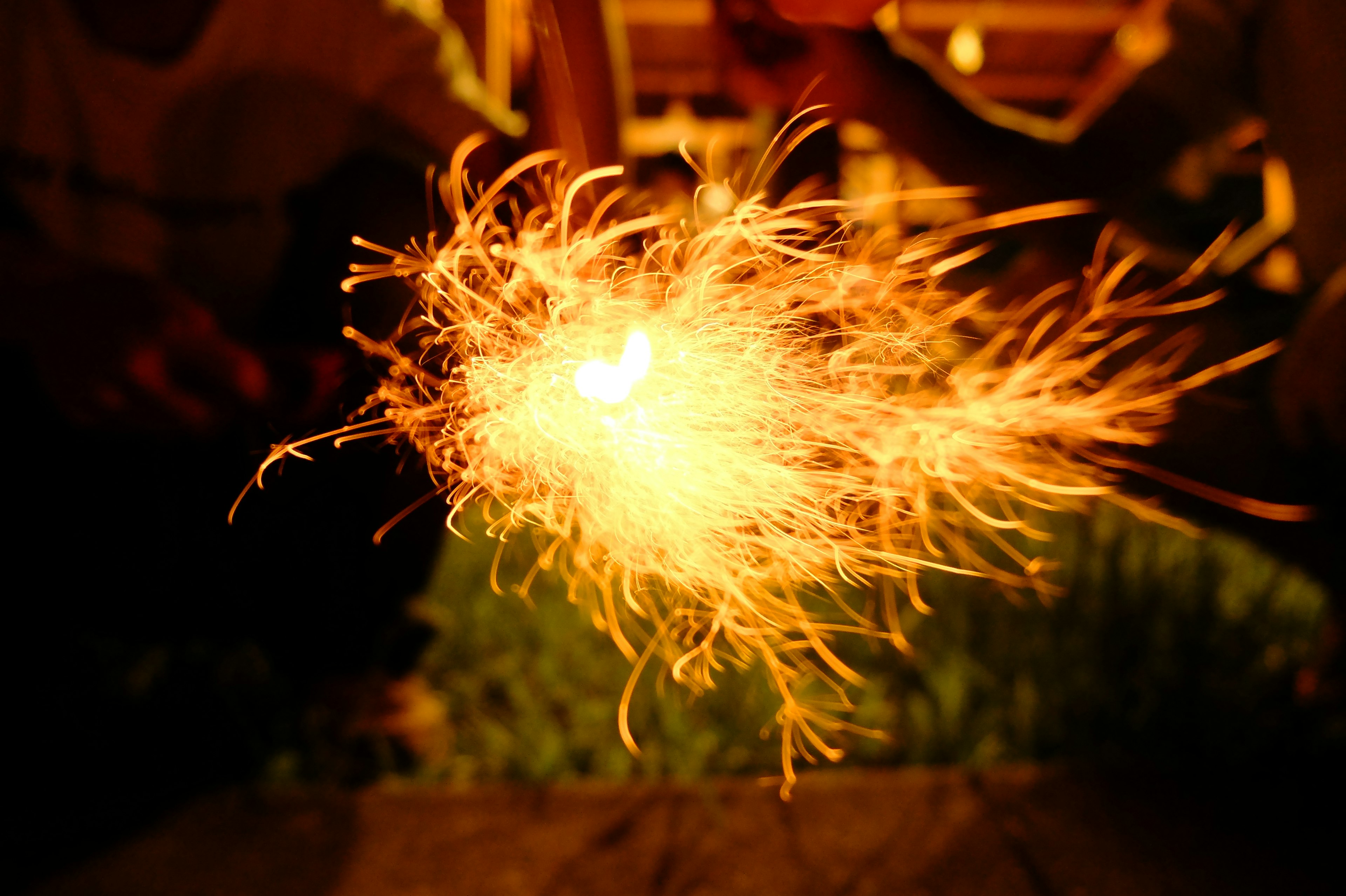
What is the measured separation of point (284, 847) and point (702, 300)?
106 cm

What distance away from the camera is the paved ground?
1.07m

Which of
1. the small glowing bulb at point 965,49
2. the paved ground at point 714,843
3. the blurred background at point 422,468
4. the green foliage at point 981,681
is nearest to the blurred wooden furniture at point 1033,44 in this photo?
the small glowing bulb at point 965,49

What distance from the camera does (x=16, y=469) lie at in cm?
135

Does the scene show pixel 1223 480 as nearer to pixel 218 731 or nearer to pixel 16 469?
pixel 218 731

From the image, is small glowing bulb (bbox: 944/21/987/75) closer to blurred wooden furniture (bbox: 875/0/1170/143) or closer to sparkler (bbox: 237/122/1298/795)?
blurred wooden furniture (bbox: 875/0/1170/143)

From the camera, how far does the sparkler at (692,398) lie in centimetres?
86

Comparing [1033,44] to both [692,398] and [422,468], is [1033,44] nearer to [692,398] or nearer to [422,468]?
[692,398]

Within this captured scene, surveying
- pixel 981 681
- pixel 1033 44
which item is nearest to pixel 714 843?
pixel 981 681

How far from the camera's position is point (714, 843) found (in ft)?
3.74

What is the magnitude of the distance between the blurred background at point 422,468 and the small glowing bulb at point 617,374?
1.19 feet

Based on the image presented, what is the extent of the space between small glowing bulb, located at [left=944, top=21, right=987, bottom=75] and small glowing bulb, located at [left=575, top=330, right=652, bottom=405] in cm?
246

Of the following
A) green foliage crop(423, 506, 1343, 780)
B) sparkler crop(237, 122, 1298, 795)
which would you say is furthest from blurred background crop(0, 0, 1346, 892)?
sparkler crop(237, 122, 1298, 795)

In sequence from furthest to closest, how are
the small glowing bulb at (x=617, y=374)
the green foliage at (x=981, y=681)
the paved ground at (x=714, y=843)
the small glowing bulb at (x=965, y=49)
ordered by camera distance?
1. the small glowing bulb at (x=965, y=49)
2. the green foliage at (x=981, y=681)
3. the paved ground at (x=714, y=843)
4. the small glowing bulb at (x=617, y=374)

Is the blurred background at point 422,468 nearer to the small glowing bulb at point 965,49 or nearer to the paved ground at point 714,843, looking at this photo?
the paved ground at point 714,843
